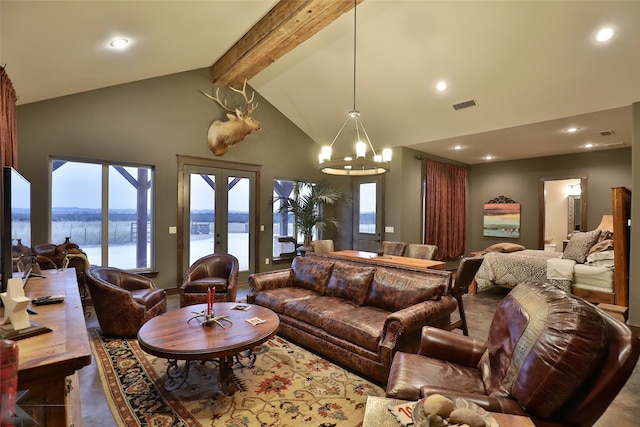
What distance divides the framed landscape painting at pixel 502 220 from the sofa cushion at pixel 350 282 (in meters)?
5.60

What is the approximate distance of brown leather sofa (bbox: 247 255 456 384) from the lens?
2494 millimetres

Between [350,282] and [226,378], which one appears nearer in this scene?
[226,378]

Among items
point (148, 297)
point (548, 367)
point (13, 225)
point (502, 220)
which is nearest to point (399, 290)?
point (548, 367)

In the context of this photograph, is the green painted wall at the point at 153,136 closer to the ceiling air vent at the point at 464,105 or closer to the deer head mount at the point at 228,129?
the deer head mount at the point at 228,129

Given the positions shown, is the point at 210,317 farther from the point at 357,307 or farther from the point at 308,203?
the point at 308,203

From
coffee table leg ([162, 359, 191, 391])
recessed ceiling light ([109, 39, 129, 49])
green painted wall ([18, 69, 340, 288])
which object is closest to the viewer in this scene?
coffee table leg ([162, 359, 191, 391])

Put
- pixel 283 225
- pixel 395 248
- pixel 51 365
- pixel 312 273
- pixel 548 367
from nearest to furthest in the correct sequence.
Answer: pixel 51 365 < pixel 548 367 < pixel 312 273 < pixel 395 248 < pixel 283 225

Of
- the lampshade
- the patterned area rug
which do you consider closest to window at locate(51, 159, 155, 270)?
the patterned area rug

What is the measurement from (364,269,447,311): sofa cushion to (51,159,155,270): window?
12.3 feet

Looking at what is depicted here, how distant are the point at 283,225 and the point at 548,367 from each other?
19.1 feet

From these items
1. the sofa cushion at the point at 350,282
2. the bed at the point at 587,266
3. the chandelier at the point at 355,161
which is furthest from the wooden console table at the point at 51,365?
the bed at the point at 587,266

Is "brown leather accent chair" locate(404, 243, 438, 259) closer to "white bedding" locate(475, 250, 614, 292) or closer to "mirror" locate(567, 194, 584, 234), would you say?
"white bedding" locate(475, 250, 614, 292)

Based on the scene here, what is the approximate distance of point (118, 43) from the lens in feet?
10.9

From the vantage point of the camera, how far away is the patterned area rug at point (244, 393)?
81.9 inches
